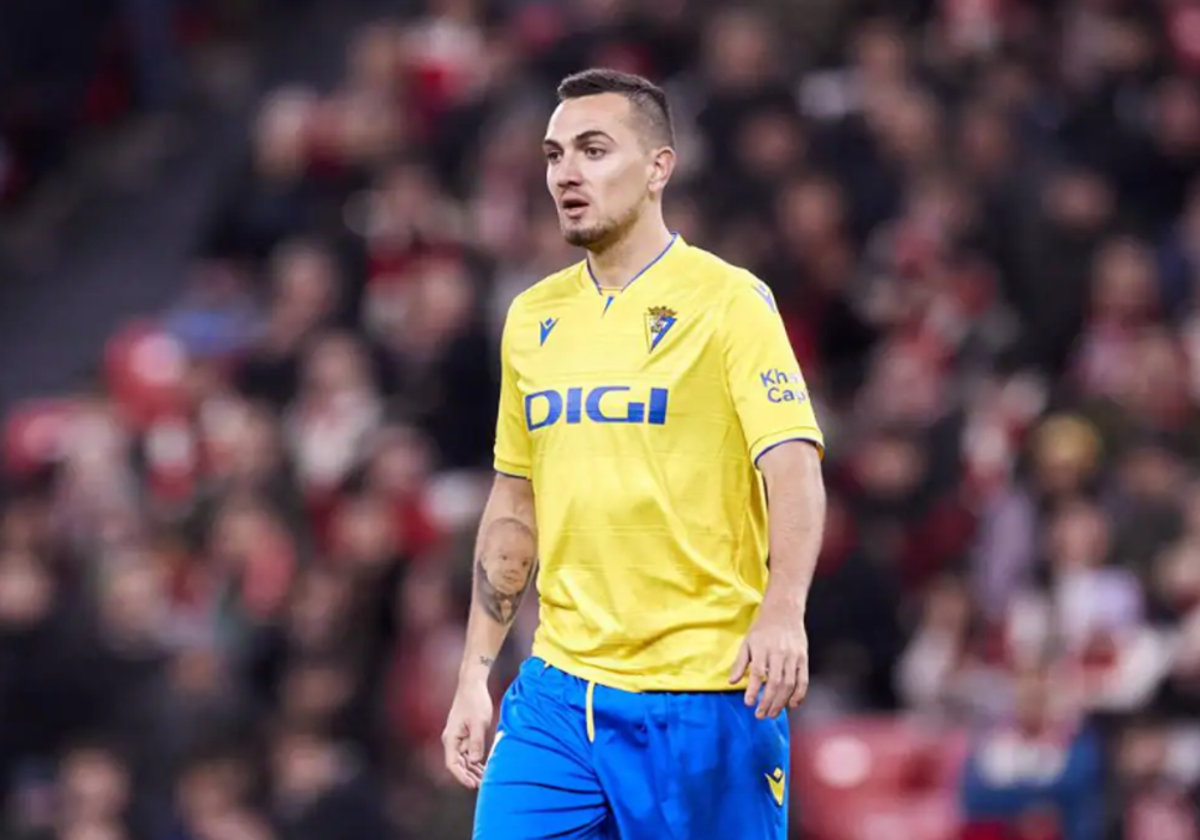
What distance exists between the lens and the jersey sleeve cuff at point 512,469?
22.2ft

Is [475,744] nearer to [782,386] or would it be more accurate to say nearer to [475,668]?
[475,668]

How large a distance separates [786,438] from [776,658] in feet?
1.91

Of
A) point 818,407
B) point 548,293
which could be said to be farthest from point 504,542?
point 818,407

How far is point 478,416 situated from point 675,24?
3.10m

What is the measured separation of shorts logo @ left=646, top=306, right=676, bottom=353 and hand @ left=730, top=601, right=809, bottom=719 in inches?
31.7

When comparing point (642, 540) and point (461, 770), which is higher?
point (642, 540)

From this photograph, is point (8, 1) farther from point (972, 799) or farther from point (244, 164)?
point (972, 799)

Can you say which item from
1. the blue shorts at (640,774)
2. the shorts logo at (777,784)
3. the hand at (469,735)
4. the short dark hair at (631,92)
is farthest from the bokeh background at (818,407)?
the short dark hair at (631,92)

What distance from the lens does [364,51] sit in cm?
1609

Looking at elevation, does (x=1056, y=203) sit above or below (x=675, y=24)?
below

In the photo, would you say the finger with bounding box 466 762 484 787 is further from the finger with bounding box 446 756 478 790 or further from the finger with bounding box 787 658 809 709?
the finger with bounding box 787 658 809 709

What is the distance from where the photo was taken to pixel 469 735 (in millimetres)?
6555

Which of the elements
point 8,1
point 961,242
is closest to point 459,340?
point 961,242

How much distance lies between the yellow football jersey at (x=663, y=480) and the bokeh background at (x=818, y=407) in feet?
14.0
